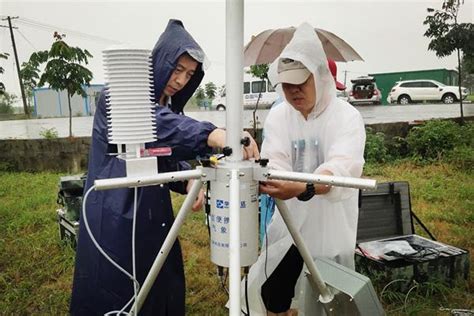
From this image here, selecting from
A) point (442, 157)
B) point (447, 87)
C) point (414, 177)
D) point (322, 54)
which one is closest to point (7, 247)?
point (322, 54)

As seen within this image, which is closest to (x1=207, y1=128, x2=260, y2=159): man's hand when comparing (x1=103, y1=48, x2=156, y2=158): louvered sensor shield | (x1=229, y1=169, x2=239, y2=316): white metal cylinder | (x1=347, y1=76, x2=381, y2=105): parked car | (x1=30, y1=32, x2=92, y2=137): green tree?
(x1=229, y1=169, x2=239, y2=316): white metal cylinder

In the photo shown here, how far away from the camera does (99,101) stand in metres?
1.24

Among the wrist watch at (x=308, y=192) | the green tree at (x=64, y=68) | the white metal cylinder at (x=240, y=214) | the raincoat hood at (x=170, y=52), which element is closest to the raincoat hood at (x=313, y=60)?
the raincoat hood at (x=170, y=52)

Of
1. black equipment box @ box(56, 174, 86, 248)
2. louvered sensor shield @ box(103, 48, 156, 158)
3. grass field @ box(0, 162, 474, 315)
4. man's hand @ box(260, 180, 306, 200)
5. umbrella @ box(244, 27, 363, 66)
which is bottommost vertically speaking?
grass field @ box(0, 162, 474, 315)

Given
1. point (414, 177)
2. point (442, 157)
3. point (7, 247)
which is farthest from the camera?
point (442, 157)

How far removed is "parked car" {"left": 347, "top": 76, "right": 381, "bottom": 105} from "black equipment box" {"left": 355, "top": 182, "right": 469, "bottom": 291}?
42.3 ft

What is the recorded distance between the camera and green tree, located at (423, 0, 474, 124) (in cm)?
582

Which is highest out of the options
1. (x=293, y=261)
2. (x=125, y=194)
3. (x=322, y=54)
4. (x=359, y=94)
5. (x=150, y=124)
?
(x=359, y=94)

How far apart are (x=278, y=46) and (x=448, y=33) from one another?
389cm

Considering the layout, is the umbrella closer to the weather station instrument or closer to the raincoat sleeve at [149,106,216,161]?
the raincoat sleeve at [149,106,216,161]

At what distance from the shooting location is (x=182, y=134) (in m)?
1.12

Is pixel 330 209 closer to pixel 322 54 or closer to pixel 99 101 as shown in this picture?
pixel 322 54

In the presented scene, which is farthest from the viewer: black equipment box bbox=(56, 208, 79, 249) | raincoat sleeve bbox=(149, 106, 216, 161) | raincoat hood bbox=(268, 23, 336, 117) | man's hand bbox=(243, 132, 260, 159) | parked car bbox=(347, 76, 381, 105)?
parked car bbox=(347, 76, 381, 105)

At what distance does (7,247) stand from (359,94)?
46.9ft
